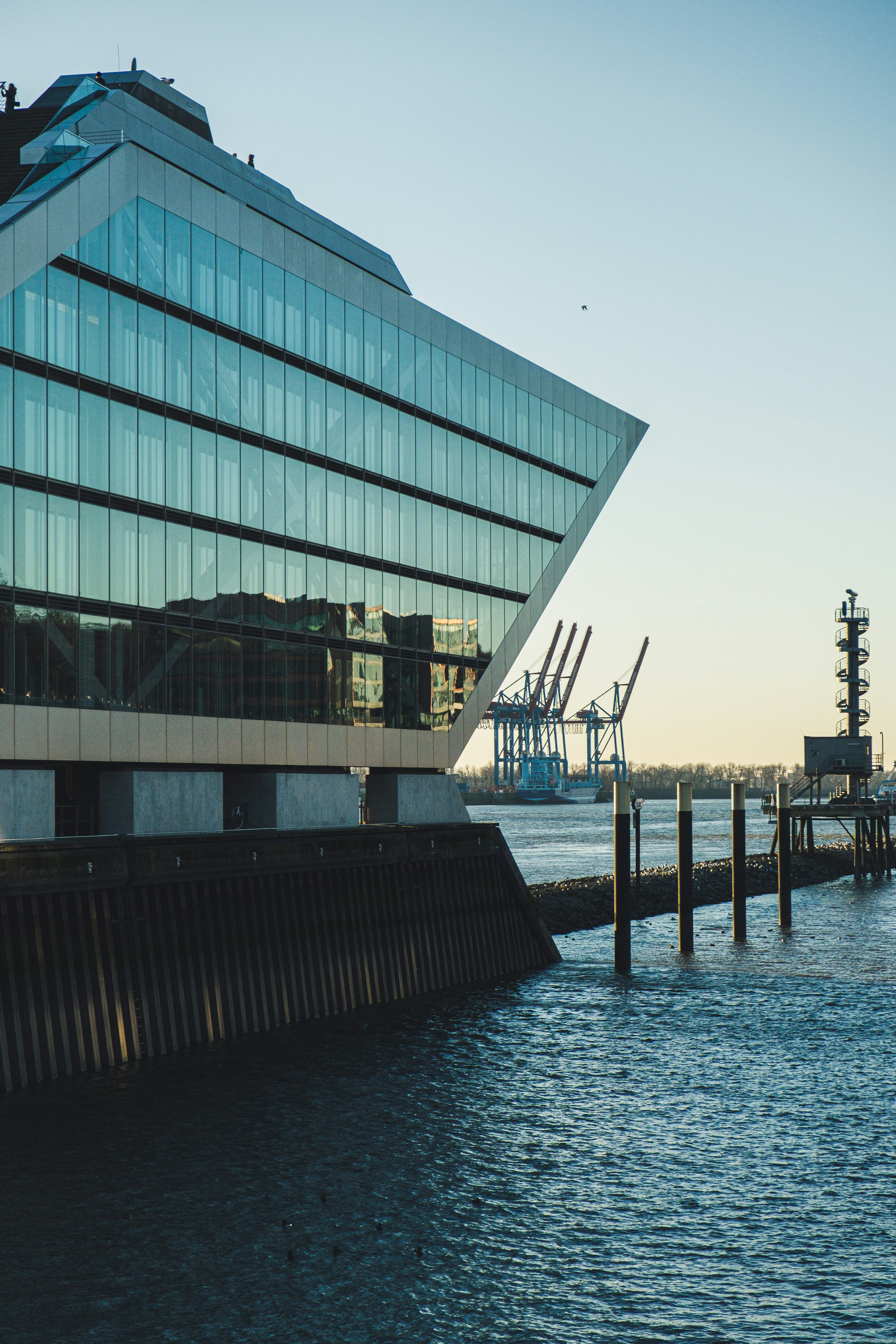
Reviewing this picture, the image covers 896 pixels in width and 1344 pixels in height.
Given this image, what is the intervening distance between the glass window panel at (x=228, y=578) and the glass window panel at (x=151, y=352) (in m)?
4.08

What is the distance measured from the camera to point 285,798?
36.9 m

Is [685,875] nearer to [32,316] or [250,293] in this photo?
[250,293]

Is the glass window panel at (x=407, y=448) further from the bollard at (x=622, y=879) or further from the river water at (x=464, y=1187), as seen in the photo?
the river water at (x=464, y=1187)

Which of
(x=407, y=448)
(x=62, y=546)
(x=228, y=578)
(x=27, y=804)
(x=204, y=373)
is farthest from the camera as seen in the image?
(x=407, y=448)

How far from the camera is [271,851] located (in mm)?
25250

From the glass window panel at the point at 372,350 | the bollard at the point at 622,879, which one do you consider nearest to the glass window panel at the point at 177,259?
the glass window panel at the point at 372,350

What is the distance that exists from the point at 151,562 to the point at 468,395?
51.7 feet

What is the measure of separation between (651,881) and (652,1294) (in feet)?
163

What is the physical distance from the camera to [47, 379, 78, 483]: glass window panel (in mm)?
29406

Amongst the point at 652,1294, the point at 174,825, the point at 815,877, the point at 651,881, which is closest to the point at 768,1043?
the point at 652,1294

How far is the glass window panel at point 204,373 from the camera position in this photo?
110 ft

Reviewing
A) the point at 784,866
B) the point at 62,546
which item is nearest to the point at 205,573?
the point at 62,546

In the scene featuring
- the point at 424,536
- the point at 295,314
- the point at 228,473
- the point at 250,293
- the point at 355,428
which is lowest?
the point at 424,536

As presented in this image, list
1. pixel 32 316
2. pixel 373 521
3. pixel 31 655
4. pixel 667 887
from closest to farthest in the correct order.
Answer: pixel 32 316 → pixel 31 655 → pixel 373 521 → pixel 667 887
